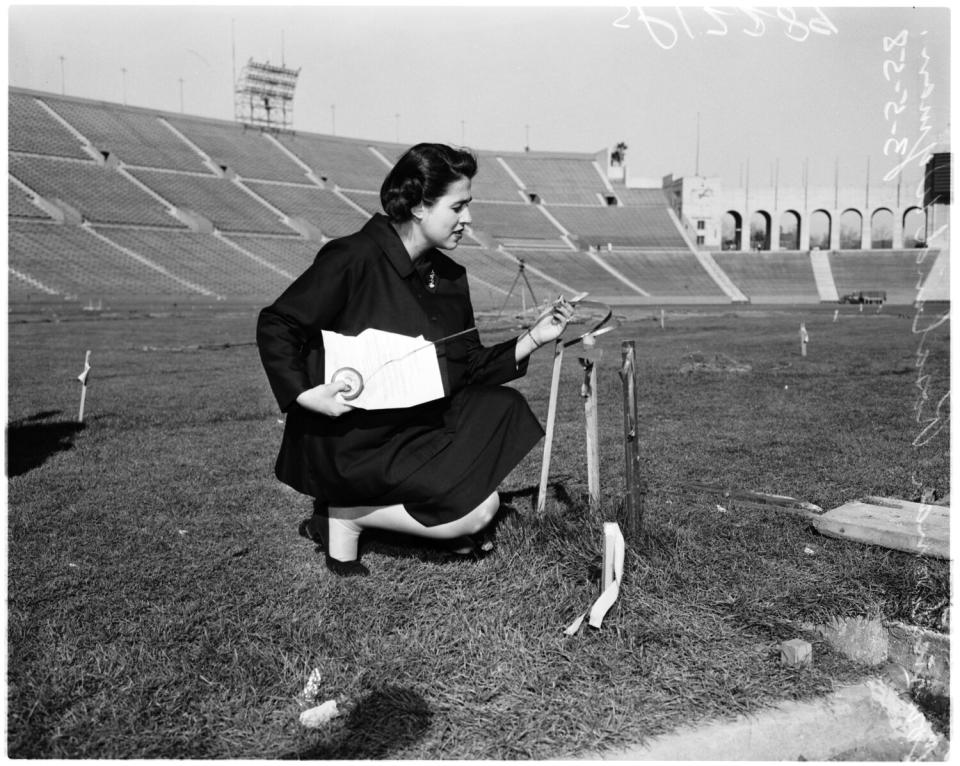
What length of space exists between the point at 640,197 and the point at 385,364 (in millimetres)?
74742

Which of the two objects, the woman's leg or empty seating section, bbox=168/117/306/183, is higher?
empty seating section, bbox=168/117/306/183

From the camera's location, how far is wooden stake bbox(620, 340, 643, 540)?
3.63 m

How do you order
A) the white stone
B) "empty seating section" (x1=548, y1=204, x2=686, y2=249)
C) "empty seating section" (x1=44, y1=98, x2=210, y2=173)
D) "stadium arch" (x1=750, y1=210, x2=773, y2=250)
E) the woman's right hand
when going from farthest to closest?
"stadium arch" (x1=750, y1=210, x2=773, y2=250), "empty seating section" (x1=548, y1=204, x2=686, y2=249), "empty seating section" (x1=44, y1=98, x2=210, y2=173), the woman's right hand, the white stone

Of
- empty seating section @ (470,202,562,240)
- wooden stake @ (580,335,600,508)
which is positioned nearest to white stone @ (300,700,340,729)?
wooden stake @ (580,335,600,508)

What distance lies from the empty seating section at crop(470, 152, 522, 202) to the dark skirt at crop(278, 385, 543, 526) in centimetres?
6390

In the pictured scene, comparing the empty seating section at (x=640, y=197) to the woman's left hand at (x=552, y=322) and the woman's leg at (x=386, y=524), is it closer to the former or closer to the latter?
the woman's left hand at (x=552, y=322)

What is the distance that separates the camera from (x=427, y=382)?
343cm

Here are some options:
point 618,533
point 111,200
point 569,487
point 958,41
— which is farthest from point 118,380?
point 111,200

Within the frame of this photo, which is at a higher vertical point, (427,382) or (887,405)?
(427,382)

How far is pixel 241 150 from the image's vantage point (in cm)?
6056

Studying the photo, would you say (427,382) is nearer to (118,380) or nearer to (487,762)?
(487,762)

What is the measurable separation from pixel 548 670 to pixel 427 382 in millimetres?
1216

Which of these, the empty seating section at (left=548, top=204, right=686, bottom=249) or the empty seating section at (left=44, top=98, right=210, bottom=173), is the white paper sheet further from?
the empty seating section at (left=548, top=204, right=686, bottom=249)

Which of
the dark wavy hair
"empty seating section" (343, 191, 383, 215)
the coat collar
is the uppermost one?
"empty seating section" (343, 191, 383, 215)
